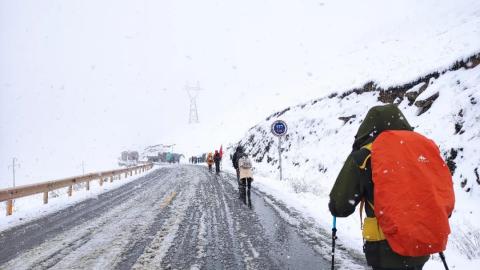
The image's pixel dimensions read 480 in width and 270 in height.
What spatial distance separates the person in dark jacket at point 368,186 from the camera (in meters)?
2.89

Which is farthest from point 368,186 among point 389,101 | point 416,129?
point 389,101

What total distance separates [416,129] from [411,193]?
11.8 meters

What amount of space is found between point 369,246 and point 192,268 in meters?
2.97

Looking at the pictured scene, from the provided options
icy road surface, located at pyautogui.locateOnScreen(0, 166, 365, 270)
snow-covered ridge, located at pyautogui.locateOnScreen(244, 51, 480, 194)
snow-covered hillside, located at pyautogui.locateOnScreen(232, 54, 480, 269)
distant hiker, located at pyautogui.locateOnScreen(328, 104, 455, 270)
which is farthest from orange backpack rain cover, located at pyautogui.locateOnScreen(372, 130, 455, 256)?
snow-covered ridge, located at pyautogui.locateOnScreen(244, 51, 480, 194)

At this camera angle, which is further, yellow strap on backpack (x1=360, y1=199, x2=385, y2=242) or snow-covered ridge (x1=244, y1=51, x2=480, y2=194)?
snow-covered ridge (x1=244, y1=51, x2=480, y2=194)

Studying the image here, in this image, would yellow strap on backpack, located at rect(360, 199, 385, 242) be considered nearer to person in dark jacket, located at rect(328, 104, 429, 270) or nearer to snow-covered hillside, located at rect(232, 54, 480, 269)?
person in dark jacket, located at rect(328, 104, 429, 270)

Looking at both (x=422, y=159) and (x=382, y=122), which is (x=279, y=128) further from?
(x=422, y=159)

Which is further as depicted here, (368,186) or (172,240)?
(172,240)

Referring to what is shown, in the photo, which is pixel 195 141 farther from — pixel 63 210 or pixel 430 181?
pixel 430 181

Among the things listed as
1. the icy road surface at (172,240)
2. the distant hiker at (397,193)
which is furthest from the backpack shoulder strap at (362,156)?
the icy road surface at (172,240)

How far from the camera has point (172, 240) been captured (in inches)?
271

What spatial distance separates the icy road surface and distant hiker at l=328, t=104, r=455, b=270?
8.44 ft

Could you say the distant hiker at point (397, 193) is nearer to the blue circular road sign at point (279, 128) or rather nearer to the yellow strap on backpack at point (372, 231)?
the yellow strap on backpack at point (372, 231)

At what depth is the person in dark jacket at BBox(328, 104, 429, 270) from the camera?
2.89 metres
